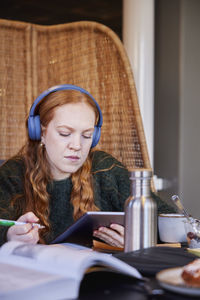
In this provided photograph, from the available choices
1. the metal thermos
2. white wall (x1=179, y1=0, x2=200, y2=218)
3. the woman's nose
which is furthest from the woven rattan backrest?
the metal thermos

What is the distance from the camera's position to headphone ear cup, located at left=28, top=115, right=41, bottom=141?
1.42m

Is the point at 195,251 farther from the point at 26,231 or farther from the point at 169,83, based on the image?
the point at 169,83

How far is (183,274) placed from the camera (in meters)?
0.57

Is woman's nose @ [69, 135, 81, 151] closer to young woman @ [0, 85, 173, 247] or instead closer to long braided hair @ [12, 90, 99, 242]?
young woman @ [0, 85, 173, 247]

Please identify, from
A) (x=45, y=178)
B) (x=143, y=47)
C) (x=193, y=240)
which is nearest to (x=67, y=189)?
(x=45, y=178)

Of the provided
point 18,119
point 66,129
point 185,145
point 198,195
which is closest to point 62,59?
point 18,119

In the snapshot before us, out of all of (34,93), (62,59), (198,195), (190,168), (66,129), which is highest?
(62,59)

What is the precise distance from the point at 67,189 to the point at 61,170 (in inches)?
4.8

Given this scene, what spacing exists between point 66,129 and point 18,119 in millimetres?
701

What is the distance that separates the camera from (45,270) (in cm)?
55

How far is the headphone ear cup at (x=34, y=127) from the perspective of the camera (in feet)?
4.67

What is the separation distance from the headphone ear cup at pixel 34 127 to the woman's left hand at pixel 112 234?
51cm

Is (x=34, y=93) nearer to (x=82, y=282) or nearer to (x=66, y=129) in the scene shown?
(x=66, y=129)

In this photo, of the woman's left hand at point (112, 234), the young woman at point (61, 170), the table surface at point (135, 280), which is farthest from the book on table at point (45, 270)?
the young woman at point (61, 170)
